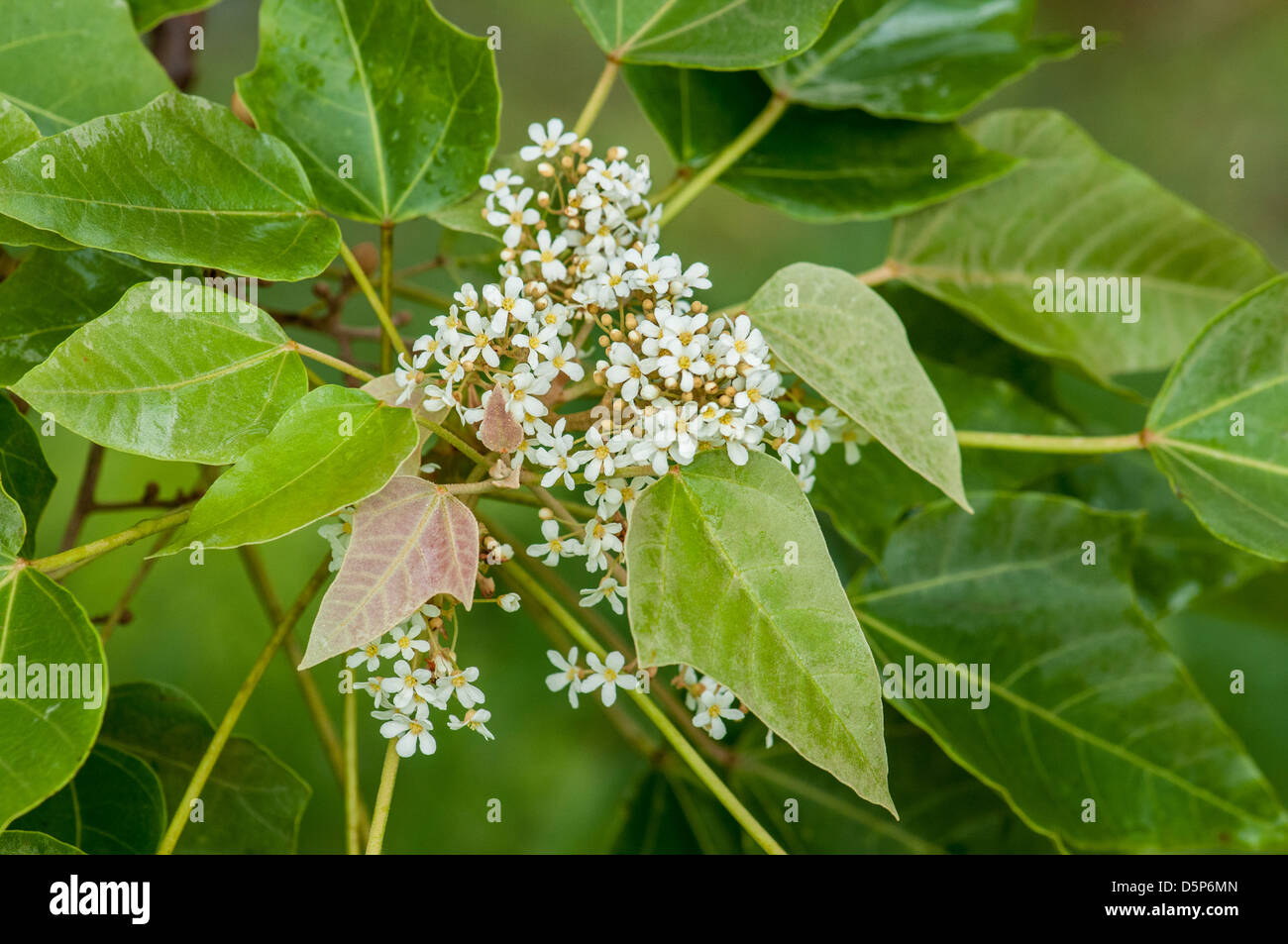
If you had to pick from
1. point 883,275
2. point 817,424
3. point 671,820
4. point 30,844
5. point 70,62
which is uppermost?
point 70,62

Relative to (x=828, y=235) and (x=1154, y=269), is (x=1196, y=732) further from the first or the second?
(x=828, y=235)

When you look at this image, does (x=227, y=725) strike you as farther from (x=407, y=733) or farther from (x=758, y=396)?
(x=758, y=396)

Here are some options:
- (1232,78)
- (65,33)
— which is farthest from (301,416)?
(1232,78)

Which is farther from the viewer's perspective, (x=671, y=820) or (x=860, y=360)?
(x=671, y=820)

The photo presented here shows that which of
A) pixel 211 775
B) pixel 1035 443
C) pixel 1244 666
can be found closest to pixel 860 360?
pixel 1035 443

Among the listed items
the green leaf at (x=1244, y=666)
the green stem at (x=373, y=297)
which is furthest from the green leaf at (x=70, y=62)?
the green leaf at (x=1244, y=666)

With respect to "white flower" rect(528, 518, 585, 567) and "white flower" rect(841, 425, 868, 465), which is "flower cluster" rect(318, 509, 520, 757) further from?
"white flower" rect(841, 425, 868, 465)

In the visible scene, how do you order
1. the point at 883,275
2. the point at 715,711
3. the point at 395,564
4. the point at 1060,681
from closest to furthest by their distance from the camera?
1. the point at 395,564
2. the point at 715,711
3. the point at 1060,681
4. the point at 883,275

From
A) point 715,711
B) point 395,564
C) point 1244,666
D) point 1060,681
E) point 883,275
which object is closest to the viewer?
point 395,564

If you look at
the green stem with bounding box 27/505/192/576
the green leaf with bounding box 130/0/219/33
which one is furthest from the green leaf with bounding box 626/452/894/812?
the green leaf with bounding box 130/0/219/33
